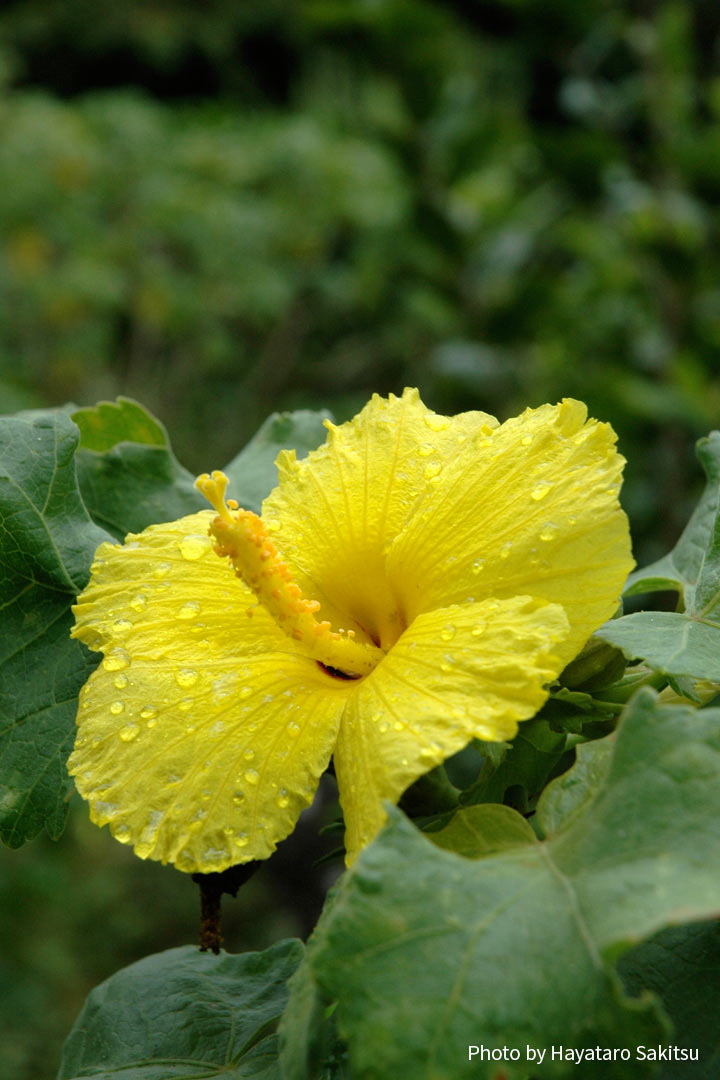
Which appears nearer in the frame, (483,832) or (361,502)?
(483,832)

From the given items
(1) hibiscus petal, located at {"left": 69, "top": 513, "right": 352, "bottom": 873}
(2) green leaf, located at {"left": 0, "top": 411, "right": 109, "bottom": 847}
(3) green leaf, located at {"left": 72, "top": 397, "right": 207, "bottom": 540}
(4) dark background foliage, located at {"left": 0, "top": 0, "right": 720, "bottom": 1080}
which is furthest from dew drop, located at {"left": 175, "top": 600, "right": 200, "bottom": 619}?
(4) dark background foliage, located at {"left": 0, "top": 0, "right": 720, "bottom": 1080}

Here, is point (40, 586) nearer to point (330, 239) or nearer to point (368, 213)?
point (368, 213)

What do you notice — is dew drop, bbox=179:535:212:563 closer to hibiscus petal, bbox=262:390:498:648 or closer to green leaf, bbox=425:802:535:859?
hibiscus petal, bbox=262:390:498:648

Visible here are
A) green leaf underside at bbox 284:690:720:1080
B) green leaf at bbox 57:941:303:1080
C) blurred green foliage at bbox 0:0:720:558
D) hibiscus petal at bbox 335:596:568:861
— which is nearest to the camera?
green leaf underside at bbox 284:690:720:1080

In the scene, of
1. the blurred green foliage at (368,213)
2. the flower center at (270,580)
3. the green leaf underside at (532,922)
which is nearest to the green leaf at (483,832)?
the green leaf underside at (532,922)

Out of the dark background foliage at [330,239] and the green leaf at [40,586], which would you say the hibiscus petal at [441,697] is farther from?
the dark background foliage at [330,239]

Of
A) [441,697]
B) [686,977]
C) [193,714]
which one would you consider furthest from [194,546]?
[686,977]

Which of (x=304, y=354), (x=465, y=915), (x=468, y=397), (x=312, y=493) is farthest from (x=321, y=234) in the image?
(x=465, y=915)
